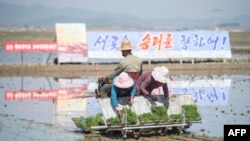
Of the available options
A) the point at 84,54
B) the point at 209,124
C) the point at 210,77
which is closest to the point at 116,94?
the point at 209,124

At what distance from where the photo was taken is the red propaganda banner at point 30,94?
78.0 ft

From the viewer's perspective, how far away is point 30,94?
2477cm

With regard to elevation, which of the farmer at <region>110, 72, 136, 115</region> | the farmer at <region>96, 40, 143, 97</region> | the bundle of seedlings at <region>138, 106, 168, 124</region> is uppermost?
the farmer at <region>96, 40, 143, 97</region>

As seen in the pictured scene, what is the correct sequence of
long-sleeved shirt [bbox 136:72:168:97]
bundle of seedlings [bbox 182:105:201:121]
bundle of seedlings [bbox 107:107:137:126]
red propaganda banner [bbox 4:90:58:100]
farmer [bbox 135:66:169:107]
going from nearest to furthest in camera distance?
bundle of seedlings [bbox 107:107:137:126]
farmer [bbox 135:66:169:107]
long-sleeved shirt [bbox 136:72:168:97]
bundle of seedlings [bbox 182:105:201:121]
red propaganda banner [bbox 4:90:58:100]

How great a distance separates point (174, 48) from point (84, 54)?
504cm

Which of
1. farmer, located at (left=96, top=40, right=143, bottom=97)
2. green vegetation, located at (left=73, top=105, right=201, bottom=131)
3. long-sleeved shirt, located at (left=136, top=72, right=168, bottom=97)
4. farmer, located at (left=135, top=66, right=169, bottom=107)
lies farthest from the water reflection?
farmer, located at (left=96, top=40, right=143, bottom=97)

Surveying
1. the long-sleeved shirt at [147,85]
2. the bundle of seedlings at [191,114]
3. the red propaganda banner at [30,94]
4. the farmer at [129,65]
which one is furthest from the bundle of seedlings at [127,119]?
the red propaganda banner at [30,94]

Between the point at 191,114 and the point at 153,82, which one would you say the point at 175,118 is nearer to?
the point at 191,114

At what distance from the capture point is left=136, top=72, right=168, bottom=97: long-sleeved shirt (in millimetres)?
15352

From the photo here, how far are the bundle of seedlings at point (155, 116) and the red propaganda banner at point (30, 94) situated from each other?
8600 millimetres

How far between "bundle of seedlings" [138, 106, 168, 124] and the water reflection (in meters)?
1.09

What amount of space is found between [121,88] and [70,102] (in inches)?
275

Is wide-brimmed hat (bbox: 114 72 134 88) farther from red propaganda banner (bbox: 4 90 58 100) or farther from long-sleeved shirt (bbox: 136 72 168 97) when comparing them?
red propaganda banner (bbox: 4 90 58 100)

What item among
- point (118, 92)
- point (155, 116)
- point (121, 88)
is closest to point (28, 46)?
point (118, 92)
